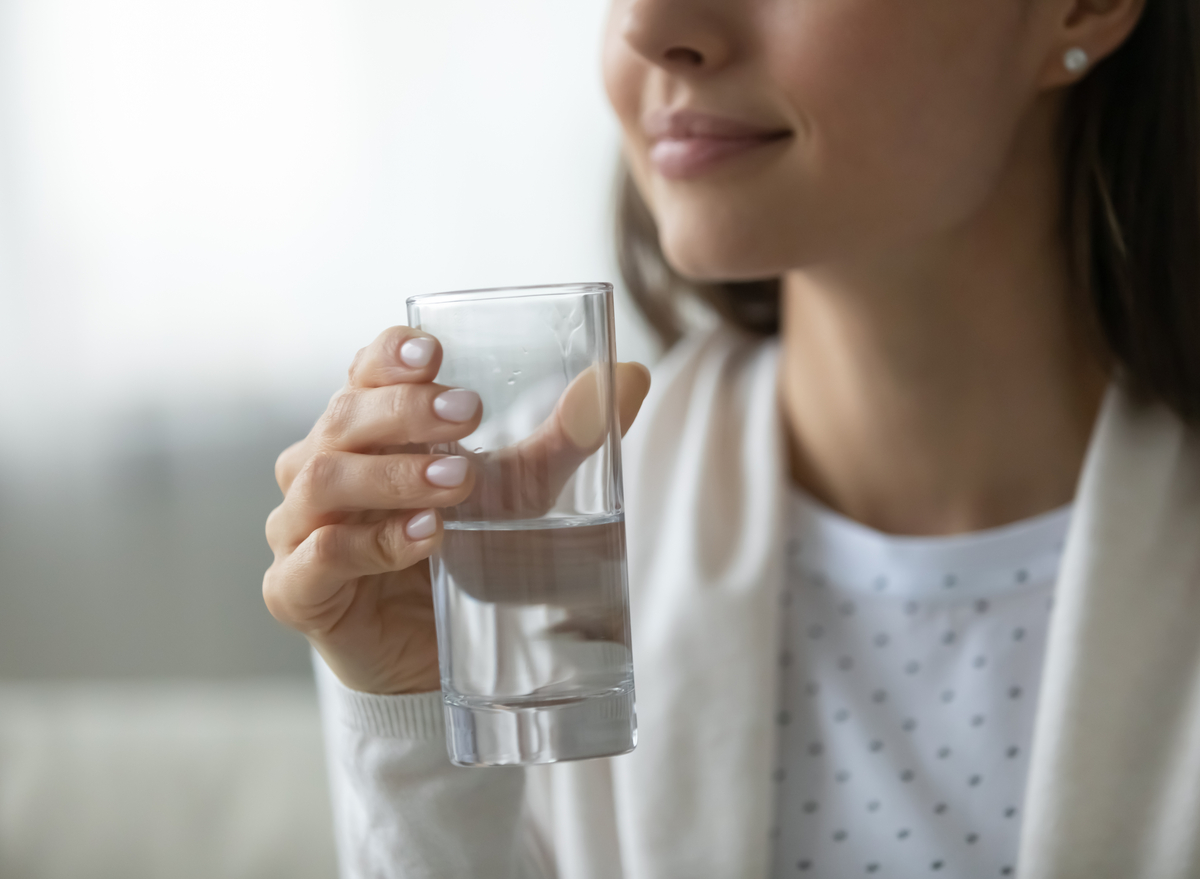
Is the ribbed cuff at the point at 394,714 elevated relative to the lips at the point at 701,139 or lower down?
lower down

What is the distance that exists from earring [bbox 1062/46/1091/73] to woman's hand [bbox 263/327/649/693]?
64 centimetres

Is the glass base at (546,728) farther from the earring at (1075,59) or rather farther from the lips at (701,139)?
the earring at (1075,59)

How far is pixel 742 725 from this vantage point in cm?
104

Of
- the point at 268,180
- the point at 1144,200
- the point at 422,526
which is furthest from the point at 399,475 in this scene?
the point at 268,180

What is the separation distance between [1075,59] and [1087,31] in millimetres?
29

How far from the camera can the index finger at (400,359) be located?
52 cm

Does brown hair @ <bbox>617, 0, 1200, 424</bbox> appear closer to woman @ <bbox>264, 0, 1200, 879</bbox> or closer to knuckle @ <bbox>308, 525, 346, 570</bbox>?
woman @ <bbox>264, 0, 1200, 879</bbox>

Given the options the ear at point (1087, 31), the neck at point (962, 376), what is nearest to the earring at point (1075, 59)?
the ear at point (1087, 31)

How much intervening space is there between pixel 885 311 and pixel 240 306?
3.77 ft

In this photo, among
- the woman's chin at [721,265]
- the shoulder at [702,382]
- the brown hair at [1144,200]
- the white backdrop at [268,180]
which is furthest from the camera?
the white backdrop at [268,180]

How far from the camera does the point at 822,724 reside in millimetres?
1079

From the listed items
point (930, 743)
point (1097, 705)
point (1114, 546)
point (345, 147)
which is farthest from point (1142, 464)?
point (345, 147)

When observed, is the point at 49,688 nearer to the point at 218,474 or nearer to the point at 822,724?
the point at 218,474

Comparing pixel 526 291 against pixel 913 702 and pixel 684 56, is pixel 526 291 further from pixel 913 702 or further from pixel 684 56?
pixel 913 702
